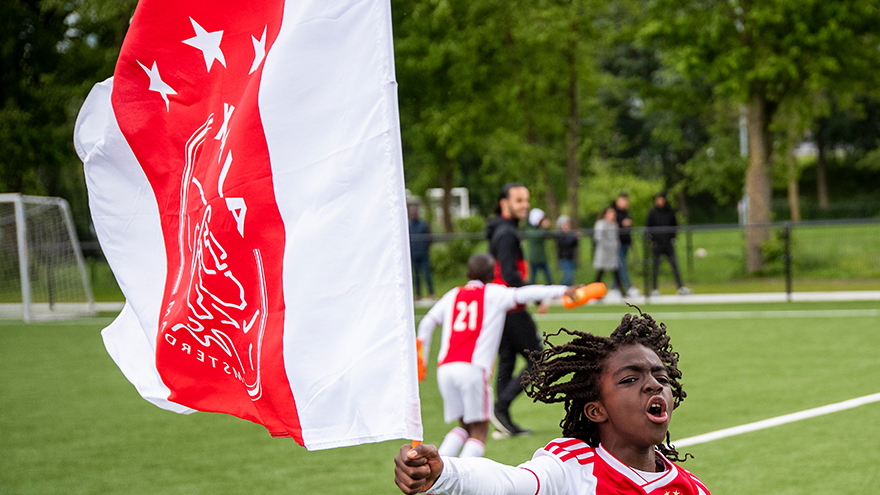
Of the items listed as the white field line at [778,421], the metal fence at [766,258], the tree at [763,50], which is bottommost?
the white field line at [778,421]

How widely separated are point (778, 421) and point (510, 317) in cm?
243

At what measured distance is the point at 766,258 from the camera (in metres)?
21.2

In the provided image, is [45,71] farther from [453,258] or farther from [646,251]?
[646,251]

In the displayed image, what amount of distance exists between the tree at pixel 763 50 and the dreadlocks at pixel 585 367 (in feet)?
59.4

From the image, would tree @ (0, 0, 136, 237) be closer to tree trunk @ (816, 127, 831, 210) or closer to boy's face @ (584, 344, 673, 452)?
boy's face @ (584, 344, 673, 452)

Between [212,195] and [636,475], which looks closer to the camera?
[636,475]

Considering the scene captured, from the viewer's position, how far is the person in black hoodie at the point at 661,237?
1975cm

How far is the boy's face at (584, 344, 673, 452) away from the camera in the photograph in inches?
106

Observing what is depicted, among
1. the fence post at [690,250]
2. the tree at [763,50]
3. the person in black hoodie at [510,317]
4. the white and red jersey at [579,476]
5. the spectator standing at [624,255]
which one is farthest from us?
the fence post at [690,250]

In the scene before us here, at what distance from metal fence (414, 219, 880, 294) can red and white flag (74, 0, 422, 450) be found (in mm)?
16659

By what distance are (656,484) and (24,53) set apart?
28.6m

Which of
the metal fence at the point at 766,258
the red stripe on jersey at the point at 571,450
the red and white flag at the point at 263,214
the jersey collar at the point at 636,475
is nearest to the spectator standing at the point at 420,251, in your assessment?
the metal fence at the point at 766,258

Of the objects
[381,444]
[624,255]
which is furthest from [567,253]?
[381,444]

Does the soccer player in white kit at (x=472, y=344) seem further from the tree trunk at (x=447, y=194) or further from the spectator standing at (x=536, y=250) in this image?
the tree trunk at (x=447, y=194)
